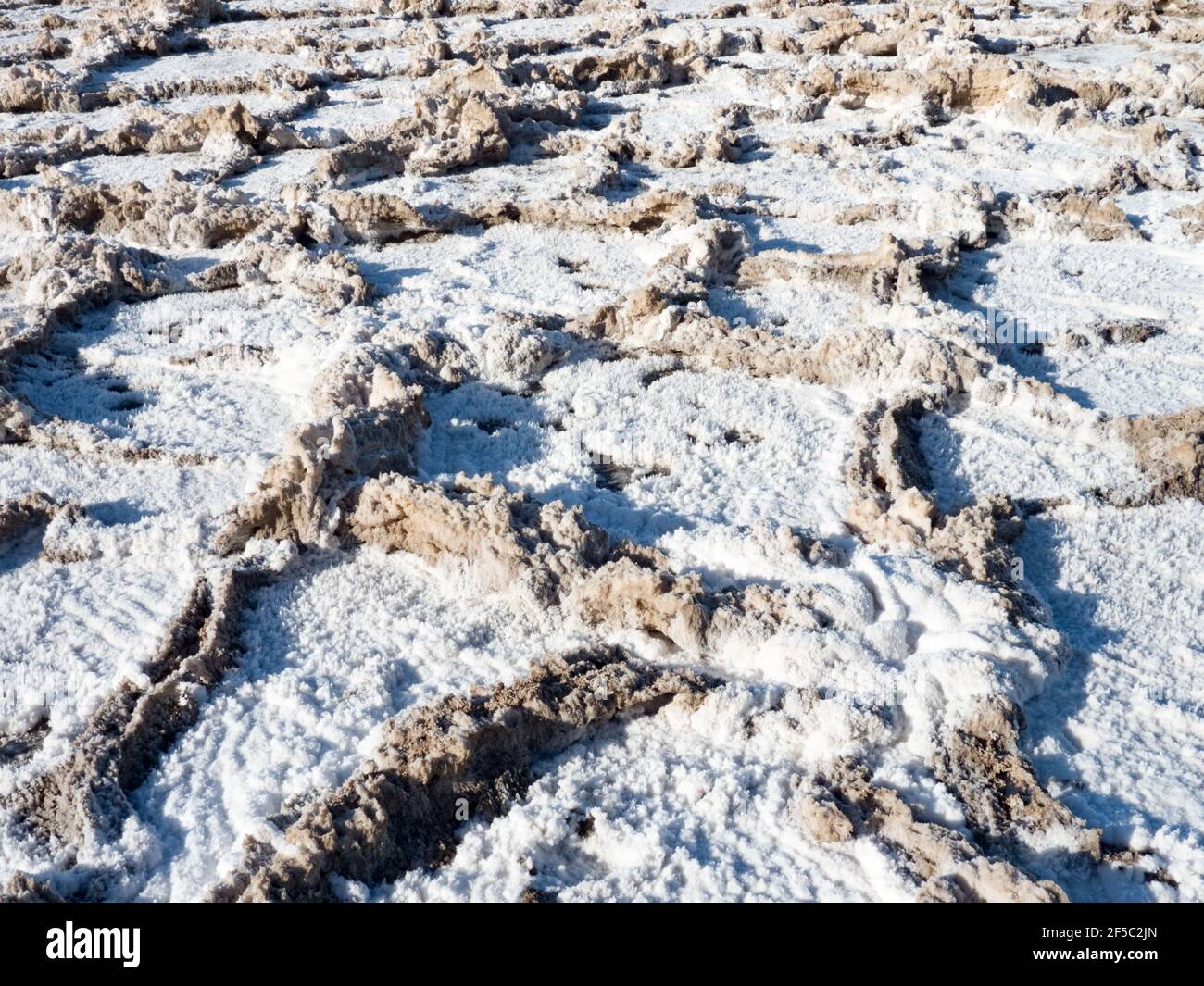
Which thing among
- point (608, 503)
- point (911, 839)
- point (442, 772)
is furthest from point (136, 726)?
point (911, 839)

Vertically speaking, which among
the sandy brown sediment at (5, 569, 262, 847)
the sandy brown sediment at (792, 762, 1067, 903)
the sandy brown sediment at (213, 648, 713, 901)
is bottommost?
the sandy brown sediment at (5, 569, 262, 847)

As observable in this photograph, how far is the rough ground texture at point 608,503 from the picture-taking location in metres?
3.24

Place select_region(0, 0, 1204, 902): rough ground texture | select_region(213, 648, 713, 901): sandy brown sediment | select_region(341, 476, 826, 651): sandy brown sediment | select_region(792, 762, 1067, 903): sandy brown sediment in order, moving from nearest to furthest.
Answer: select_region(792, 762, 1067, 903): sandy brown sediment
select_region(213, 648, 713, 901): sandy brown sediment
select_region(0, 0, 1204, 902): rough ground texture
select_region(341, 476, 826, 651): sandy brown sediment

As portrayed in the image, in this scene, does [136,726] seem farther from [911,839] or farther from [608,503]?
[911,839]

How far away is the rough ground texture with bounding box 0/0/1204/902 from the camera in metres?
3.24

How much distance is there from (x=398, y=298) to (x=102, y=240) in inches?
81.6

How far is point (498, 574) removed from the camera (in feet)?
13.8

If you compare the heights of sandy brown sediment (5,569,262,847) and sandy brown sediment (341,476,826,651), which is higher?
sandy brown sediment (341,476,826,651)

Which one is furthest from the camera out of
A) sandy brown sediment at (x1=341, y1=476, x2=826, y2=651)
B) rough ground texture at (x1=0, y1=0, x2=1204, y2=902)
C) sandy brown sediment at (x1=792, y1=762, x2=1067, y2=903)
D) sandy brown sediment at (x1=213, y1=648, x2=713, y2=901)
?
sandy brown sediment at (x1=341, y1=476, x2=826, y2=651)

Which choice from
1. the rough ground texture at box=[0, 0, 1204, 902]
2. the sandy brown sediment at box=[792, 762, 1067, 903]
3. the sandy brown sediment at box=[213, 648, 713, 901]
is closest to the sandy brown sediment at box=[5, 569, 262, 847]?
the rough ground texture at box=[0, 0, 1204, 902]

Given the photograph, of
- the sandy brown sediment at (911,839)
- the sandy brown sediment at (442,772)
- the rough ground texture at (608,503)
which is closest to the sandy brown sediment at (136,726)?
the rough ground texture at (608,503)

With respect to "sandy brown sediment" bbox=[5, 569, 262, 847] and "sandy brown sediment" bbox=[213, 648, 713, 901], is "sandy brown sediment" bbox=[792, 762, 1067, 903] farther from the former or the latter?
"sandy brown sediment" bbox=[5, 569, 262, 847]

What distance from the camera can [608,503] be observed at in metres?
4.81

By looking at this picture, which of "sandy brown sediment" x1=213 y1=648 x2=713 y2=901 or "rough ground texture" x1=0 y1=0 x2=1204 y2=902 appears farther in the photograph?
"rough ground texture" x1=0 y1=0 x2=1204 y2=902
